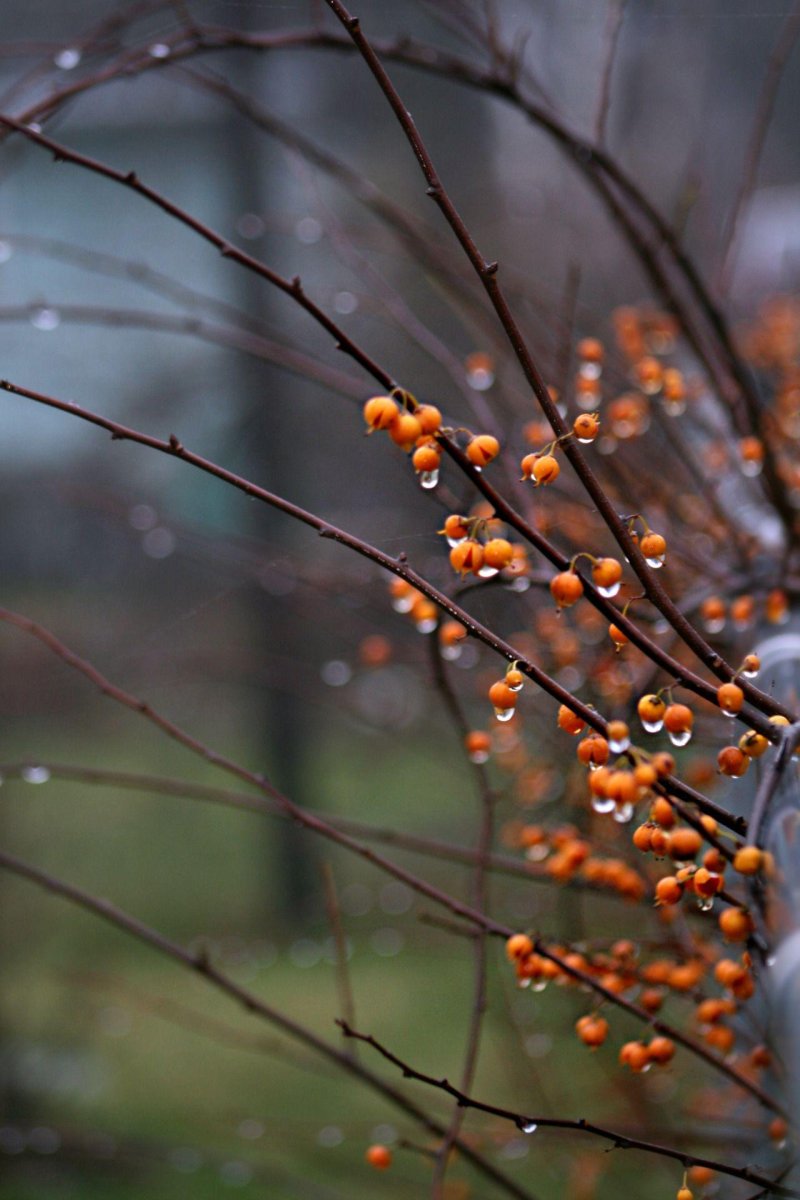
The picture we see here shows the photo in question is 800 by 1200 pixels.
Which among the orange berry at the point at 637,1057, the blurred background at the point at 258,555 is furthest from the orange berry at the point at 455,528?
the blurred background at the point at 258,555

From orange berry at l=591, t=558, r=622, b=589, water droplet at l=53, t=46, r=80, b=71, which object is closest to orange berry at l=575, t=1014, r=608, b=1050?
orange berry at l=591, t=558, r=622, b=589

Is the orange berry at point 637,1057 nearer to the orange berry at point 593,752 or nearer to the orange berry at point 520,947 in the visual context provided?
the orange berry at point 520,947

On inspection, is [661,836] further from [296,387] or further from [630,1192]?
[296,387]

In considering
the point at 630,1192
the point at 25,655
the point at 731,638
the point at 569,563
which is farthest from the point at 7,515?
the point at 569,563

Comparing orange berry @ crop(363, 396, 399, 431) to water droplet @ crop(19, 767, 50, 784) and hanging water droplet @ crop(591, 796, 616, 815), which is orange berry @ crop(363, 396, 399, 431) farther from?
water droplet @ crop(19, 767, 50, 784)

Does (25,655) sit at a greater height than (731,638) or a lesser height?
greater
